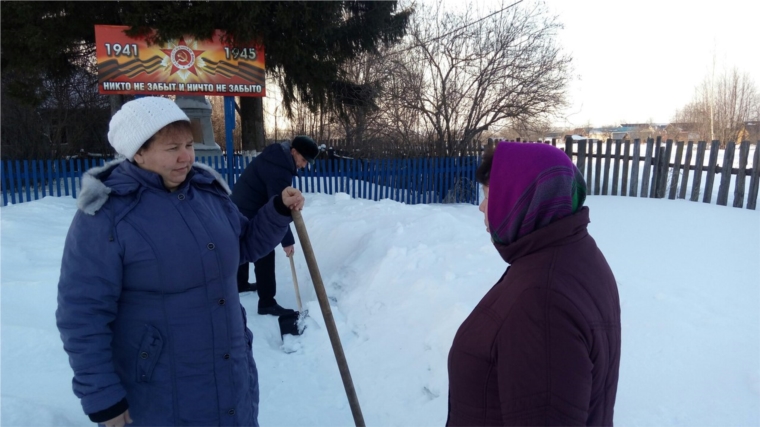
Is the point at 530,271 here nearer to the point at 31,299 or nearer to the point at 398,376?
the point at 398,376

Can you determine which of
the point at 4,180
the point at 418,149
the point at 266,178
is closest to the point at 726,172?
the point at 418,149

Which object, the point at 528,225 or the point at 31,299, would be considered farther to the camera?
the point at 31,299

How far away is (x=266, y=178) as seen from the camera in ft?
15.0

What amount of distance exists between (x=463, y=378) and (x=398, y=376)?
2421mm

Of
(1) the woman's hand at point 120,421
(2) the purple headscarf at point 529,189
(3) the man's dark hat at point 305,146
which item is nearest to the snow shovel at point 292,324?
(3) the man's dark hat at point 305,146

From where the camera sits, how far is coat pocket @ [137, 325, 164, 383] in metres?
1.78

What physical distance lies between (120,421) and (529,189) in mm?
1632

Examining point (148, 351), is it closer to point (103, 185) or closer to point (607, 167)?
point (103, 185)

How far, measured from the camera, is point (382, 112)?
1196 centimetres

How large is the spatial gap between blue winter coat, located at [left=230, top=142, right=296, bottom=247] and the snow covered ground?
1158 millimetres

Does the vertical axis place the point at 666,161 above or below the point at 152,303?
above

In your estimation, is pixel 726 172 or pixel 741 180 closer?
pixel 741 180

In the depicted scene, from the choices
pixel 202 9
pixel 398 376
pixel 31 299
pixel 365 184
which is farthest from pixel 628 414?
pixel 202 9

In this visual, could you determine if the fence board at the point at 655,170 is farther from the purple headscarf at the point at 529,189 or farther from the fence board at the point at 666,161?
the purple headscarf at the point at 529,189
